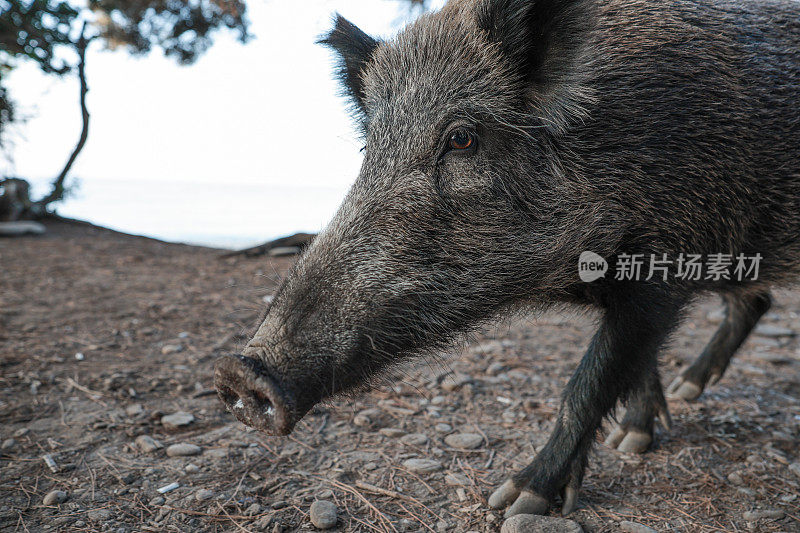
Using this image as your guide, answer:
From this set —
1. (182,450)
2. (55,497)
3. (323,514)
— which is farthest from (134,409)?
(323,514)

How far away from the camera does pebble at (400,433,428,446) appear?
2.70 metres

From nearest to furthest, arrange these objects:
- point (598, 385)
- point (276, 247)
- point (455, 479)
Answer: point (598, 385), point (455, 479), point (276, 247)

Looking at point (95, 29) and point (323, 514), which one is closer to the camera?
point (323, 514)

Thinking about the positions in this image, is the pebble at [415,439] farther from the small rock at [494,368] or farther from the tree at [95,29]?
the tree at [95,29]

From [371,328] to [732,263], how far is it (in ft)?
5.42

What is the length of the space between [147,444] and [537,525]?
1.69 m

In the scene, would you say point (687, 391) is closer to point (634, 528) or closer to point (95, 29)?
point (634, 528)

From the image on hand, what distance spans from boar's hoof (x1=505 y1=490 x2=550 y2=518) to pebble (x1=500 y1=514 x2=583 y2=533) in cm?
7

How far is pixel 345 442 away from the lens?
2693 millimetres

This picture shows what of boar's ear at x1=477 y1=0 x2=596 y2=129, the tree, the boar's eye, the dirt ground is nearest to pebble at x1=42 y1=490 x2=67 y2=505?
the dirt ground

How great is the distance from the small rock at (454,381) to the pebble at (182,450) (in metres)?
1.45

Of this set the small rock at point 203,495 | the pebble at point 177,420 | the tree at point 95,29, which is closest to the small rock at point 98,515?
the small rock at point 203,495

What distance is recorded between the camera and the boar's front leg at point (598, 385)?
222cm

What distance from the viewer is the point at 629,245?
2205mm
